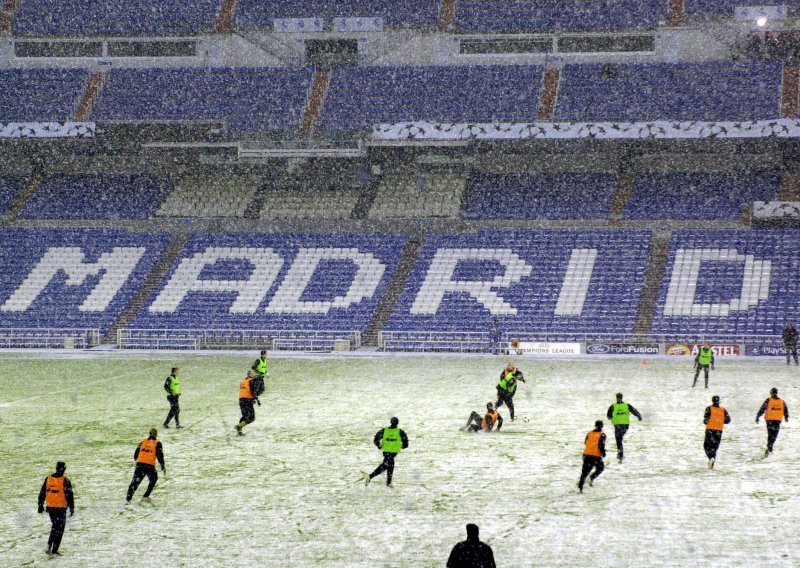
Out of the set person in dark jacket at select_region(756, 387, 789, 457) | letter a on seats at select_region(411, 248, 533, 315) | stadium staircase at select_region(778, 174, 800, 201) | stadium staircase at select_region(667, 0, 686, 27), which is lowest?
person in dark jacket at select_region(756, 387, 789, 457)

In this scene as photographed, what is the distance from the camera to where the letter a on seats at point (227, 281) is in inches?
1761

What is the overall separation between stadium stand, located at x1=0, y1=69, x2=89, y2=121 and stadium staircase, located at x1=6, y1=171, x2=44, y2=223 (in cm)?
477

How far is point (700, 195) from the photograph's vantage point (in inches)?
1853

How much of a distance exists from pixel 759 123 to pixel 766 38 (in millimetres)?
8620

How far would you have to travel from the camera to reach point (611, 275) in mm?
43312

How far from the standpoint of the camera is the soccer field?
577 inches

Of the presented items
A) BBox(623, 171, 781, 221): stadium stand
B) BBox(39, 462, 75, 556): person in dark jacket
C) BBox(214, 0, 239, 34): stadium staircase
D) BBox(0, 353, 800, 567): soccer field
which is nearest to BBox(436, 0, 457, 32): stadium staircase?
BBox(214, 0, 239, 34): stadium staircase

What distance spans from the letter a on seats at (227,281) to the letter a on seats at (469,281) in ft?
24.1

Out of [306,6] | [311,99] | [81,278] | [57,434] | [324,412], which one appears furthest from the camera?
[306,6]

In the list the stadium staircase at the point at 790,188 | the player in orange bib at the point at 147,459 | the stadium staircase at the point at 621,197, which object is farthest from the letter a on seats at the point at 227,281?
the player in orange bib at the point at 147,459

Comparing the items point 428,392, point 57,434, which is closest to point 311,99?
point 428,392

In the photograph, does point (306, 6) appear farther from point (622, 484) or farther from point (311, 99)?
point (622, 484)

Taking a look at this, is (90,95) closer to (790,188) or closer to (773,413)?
(790,188)

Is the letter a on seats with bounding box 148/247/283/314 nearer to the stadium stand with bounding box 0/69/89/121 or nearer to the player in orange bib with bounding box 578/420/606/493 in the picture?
the stadium stand with bounding box 0/69/89/121
